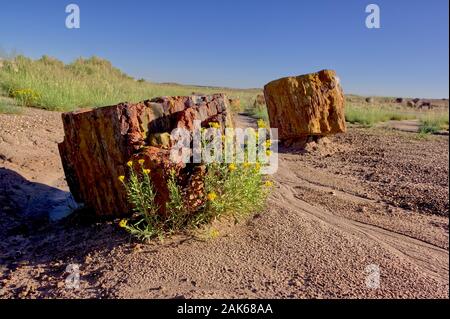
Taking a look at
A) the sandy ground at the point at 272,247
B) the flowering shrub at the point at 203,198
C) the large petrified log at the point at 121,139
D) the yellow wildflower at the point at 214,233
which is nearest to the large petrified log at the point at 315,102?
the sandy ground at the point at 272,247

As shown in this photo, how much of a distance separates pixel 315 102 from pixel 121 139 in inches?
156

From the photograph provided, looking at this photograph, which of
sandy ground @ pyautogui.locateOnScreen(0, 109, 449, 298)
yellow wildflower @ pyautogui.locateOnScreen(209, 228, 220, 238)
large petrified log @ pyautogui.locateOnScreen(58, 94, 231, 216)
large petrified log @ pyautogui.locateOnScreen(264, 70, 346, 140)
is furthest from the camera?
large petrified log @ pyautogui.locateOnScreen(264, 70, 346, 140)

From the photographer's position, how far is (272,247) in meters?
2.82

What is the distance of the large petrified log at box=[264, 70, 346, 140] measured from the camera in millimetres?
6379

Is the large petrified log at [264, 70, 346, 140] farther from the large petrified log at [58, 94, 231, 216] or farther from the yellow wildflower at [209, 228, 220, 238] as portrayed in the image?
the yellow wildflower at [209, 228, 220, 238]

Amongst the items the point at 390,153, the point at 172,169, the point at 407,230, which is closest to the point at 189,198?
the point at 172,169

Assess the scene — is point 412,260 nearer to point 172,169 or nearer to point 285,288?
point 285,288

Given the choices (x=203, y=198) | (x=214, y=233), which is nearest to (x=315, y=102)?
(x=203, y=198)

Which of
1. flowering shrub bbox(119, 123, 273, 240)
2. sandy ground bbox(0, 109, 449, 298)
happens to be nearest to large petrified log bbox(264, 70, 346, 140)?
sandy ground bbox(0, 109, 449, 298)

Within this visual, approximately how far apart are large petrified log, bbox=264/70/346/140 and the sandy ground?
162 centimetres

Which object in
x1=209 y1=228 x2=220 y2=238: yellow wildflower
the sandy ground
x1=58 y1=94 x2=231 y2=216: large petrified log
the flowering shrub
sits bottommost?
the sandy ground

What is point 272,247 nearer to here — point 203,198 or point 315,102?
point 203,198

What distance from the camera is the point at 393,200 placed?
3994 millimetres

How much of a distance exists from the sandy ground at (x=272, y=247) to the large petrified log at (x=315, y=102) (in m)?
1.62
